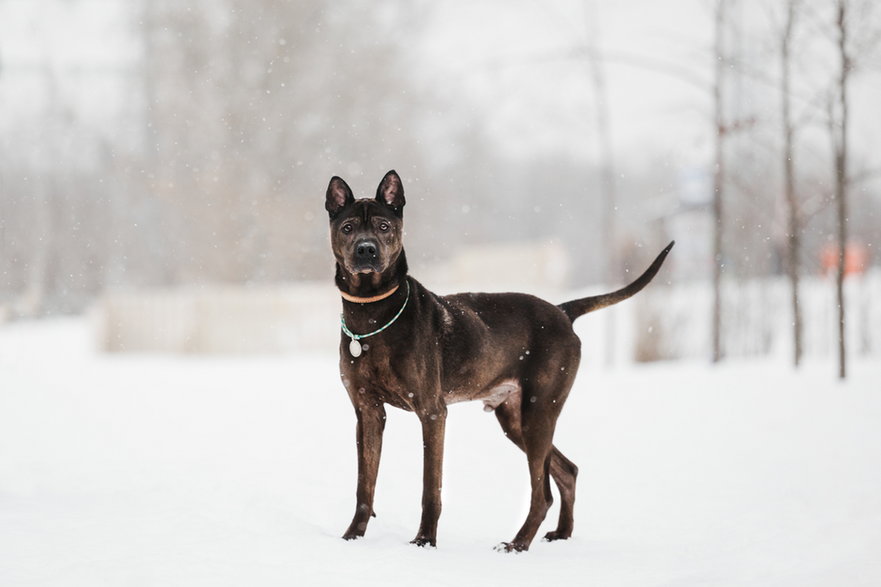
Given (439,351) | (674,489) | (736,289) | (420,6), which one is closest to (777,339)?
(736,289)

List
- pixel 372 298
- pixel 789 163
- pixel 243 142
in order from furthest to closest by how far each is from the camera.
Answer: pixel 243 142 → pixel 789 163 → pixel 372 298

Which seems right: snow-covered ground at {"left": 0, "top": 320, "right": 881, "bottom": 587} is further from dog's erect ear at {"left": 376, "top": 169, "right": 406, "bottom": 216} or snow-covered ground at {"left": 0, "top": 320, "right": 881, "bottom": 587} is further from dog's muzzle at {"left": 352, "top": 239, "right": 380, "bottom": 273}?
dog's erect ear at {"left": 376, "top": 169, "right": 406, "bottom": 216}

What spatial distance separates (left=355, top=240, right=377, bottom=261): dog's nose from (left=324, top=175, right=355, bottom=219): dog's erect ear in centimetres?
39

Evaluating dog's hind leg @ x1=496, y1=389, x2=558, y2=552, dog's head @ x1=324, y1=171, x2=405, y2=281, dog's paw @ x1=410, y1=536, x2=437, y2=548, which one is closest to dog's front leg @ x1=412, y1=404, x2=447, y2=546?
dog's paw @ x1=410, y1=536, x2=437, y2=548

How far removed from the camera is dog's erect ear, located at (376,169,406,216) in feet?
13.8

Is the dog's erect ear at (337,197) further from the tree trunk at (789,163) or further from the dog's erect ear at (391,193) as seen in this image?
the tree trunk at (789,163)

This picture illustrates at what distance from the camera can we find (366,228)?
13.2ft

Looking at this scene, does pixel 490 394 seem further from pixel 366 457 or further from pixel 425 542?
pixel 425 542

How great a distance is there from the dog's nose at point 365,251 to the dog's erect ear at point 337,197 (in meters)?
0.39

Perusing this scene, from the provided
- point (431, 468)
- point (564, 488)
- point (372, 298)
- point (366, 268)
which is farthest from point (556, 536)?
point (366, 268)

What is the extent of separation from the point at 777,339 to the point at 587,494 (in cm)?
845

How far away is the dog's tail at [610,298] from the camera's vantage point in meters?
4.75

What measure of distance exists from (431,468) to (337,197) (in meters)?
1.39

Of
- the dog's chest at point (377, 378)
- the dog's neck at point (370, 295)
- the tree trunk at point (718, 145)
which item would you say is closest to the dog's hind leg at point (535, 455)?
the dog's chest at point (377, 378)
